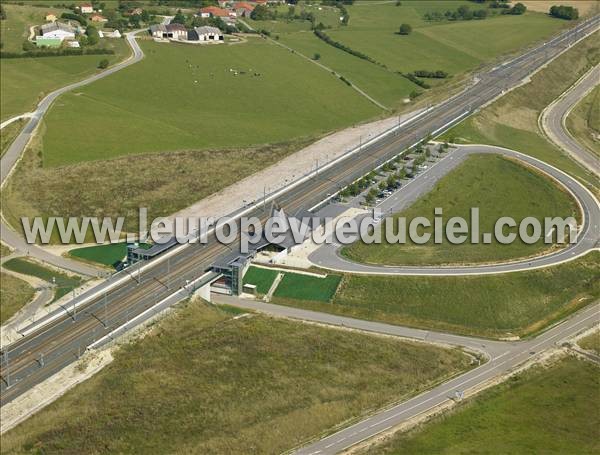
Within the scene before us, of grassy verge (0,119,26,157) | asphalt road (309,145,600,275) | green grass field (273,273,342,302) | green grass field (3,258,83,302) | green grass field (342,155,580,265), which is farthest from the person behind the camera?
grassy verge (0,119,26,157)

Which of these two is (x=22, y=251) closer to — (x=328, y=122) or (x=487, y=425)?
(x=487, y=425)

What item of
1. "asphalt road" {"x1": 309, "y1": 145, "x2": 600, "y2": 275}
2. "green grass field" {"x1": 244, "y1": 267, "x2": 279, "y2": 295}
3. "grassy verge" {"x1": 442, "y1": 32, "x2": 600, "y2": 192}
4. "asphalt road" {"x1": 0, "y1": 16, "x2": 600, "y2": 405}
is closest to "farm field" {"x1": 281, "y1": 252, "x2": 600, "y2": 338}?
"asphalt road" {"x1": 309, "y1": 145, "x2": 600, "y2": 275}

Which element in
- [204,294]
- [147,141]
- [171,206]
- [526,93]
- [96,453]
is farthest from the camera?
[526,93]

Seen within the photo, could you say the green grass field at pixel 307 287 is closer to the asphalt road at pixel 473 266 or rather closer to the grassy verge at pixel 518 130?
the asphalt road at pixel 473 266

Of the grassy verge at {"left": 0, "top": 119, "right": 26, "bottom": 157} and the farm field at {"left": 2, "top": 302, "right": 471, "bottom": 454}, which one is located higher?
the grassy verge at {"left": 0, "top": 119, "right": 26, "bottom": 157}

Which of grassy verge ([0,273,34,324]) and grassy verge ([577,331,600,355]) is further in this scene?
grassy verge ([0,273,34,324])

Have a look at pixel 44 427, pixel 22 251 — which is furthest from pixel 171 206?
pixel 44 427

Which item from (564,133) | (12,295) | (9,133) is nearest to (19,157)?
(9,133)

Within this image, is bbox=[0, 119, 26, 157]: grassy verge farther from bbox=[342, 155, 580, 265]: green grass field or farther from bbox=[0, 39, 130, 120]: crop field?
bbox=[342, 155, 580, 265]: green grass field
